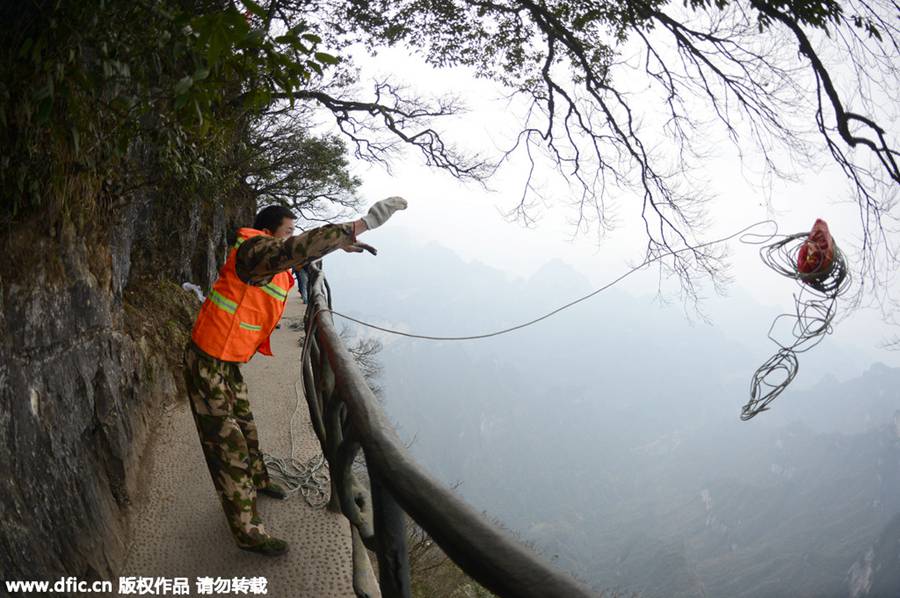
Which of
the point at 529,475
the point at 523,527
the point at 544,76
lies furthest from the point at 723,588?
the point at 544,76

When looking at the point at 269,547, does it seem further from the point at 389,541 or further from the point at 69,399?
the point at 389,541

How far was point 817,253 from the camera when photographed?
415 centimetres

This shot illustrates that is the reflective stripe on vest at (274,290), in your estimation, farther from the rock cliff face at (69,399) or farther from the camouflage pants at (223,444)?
the rock cliff face at (69,399)

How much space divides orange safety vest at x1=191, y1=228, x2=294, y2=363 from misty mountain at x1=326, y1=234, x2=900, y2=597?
30198 millimetres

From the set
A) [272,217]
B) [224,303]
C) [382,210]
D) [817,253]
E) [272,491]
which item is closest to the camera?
[382,210]

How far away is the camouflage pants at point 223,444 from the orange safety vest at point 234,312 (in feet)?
0.27

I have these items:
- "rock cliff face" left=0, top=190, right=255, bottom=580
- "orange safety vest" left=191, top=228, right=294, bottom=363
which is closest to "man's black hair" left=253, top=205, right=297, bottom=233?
"orange safety vest" left=191, top=228, right=294, bottom=363

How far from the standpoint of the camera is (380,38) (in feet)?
24.3

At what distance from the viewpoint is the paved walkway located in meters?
2.33

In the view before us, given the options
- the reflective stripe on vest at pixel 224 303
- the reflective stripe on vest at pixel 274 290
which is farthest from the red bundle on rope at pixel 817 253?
the reflective stripe on vest at pixel 224 303

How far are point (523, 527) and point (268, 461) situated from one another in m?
87.3

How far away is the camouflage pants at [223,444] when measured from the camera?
2404mm

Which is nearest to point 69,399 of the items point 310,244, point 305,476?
point 305,476

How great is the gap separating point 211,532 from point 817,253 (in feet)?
16.3
